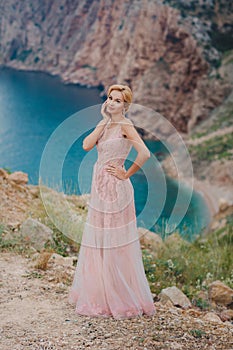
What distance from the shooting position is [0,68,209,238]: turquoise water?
32250mm

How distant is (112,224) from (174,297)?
6.43 ft

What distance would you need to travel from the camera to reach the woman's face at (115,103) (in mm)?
5938

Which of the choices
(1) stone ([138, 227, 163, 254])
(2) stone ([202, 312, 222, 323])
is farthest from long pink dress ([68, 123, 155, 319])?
(1) stone ([138, 227, 163, 254])

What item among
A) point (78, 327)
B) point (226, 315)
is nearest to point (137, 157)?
point (78, 327)

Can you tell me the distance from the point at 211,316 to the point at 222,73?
151 ft

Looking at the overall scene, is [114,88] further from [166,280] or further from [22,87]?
[22,87]

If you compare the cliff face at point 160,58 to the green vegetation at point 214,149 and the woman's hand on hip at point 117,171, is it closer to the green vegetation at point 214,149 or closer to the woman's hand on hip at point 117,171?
the green vegetation at point 214,149

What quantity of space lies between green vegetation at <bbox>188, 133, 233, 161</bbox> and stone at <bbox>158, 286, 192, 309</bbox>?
34427mm

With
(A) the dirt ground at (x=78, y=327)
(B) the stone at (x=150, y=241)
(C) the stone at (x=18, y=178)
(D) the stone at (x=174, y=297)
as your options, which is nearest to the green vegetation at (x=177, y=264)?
(B) the stone at (x=150, y=241)

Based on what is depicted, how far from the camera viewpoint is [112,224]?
606 centimetres

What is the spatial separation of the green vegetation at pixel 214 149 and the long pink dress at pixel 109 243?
118 ft

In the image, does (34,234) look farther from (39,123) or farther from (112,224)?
(39,123)

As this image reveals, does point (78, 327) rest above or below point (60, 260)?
below

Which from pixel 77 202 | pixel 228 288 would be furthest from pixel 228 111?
pixel 228 288
